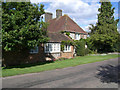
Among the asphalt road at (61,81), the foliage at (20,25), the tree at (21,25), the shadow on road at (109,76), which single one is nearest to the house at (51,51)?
the tree at (21,25)

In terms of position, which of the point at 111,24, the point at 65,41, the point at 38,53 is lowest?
the point at 38,53

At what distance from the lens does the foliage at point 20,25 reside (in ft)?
36.4

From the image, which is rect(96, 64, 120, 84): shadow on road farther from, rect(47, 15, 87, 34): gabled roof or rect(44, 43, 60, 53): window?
rect(47, 15, 87, 34): gabled roof

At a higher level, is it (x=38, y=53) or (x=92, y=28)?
(x=92, y=28)

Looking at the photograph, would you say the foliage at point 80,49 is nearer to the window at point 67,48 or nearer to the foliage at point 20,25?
the window at point 67,48

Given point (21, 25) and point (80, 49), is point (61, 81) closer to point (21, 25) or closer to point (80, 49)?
point (21, 25)

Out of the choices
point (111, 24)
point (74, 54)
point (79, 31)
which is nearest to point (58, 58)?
point (74, 54)

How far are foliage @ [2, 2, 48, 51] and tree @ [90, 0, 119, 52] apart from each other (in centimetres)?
1655

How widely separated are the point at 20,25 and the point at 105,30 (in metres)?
19.5

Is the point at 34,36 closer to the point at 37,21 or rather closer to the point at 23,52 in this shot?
the point at 37,21

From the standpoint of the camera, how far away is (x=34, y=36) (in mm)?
12609

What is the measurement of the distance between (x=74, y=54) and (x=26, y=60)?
38.0ft

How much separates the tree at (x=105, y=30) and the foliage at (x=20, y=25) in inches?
652

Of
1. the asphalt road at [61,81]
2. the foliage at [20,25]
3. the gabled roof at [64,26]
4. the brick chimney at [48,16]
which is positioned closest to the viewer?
the asphalt road at [61,81]
